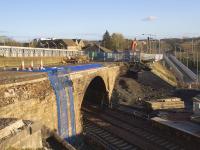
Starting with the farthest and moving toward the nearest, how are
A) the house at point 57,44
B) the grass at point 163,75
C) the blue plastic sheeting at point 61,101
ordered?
the house at point 57,44 → the grass at point 163,75 → the blue plastic sheeting at point 61,101

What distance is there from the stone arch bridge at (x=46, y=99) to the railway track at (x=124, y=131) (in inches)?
122

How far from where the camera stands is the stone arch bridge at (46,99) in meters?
15.8

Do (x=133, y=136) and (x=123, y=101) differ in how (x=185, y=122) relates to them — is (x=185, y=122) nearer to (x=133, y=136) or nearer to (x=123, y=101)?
(x=133, y=136)

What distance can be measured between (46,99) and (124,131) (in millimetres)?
9461

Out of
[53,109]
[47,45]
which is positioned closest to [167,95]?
[53,109]

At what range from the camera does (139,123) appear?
29.3m

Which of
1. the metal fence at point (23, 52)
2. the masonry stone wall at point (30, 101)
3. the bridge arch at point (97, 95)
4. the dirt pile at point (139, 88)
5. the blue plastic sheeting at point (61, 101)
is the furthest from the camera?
the dirt pile at point (139, 88)

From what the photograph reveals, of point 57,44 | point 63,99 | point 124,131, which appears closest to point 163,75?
point 124,131

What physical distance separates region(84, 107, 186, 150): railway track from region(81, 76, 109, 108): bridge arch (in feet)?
8.87

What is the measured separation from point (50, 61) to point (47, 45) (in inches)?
1884

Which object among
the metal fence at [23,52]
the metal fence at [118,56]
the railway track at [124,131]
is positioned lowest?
the railway track at [124,131]

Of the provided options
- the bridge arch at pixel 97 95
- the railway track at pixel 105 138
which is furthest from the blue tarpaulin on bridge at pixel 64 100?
the bridge arch at pixel 97 95

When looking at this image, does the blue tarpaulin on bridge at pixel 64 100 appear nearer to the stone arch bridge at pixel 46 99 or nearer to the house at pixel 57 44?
the stone arch bridge at pixel 46 99

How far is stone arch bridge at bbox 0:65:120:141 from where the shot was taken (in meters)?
15.8
